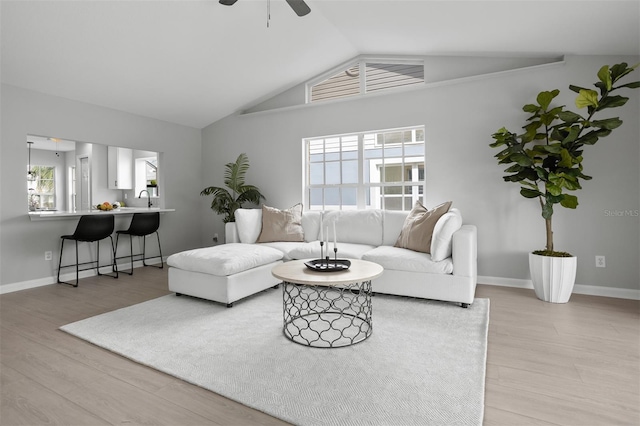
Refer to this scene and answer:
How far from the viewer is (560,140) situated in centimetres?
323

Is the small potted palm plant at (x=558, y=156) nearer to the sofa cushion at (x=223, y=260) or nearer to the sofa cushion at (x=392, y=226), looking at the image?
the sofa cushion at (x=392, y=226)

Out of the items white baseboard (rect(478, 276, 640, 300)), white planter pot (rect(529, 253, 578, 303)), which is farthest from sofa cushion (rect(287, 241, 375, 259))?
white planter pot (rect(529, 253, 578, 303))

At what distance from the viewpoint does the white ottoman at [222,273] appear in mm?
3152

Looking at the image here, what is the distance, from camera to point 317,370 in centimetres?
199

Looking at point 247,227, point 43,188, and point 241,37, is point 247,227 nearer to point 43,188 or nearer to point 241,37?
point 241,37

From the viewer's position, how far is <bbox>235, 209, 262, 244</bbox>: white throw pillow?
4.55 metres

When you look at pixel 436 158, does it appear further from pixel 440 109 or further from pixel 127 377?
pixel 127 377

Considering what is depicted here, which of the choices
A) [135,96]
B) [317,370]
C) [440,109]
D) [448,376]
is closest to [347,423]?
[317,370]

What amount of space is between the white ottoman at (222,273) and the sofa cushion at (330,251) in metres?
0.38

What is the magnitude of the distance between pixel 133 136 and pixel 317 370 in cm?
461

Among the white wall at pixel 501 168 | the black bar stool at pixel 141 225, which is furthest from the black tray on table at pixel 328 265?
the black bar stool at pixel 141 225

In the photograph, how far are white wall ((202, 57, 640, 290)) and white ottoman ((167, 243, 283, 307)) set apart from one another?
1.96 meters

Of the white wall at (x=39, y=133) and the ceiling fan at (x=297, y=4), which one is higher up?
the ceiling fan at (x=297, y=4)

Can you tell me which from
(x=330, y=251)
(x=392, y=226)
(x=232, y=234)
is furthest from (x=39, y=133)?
(x=392, y=226)
